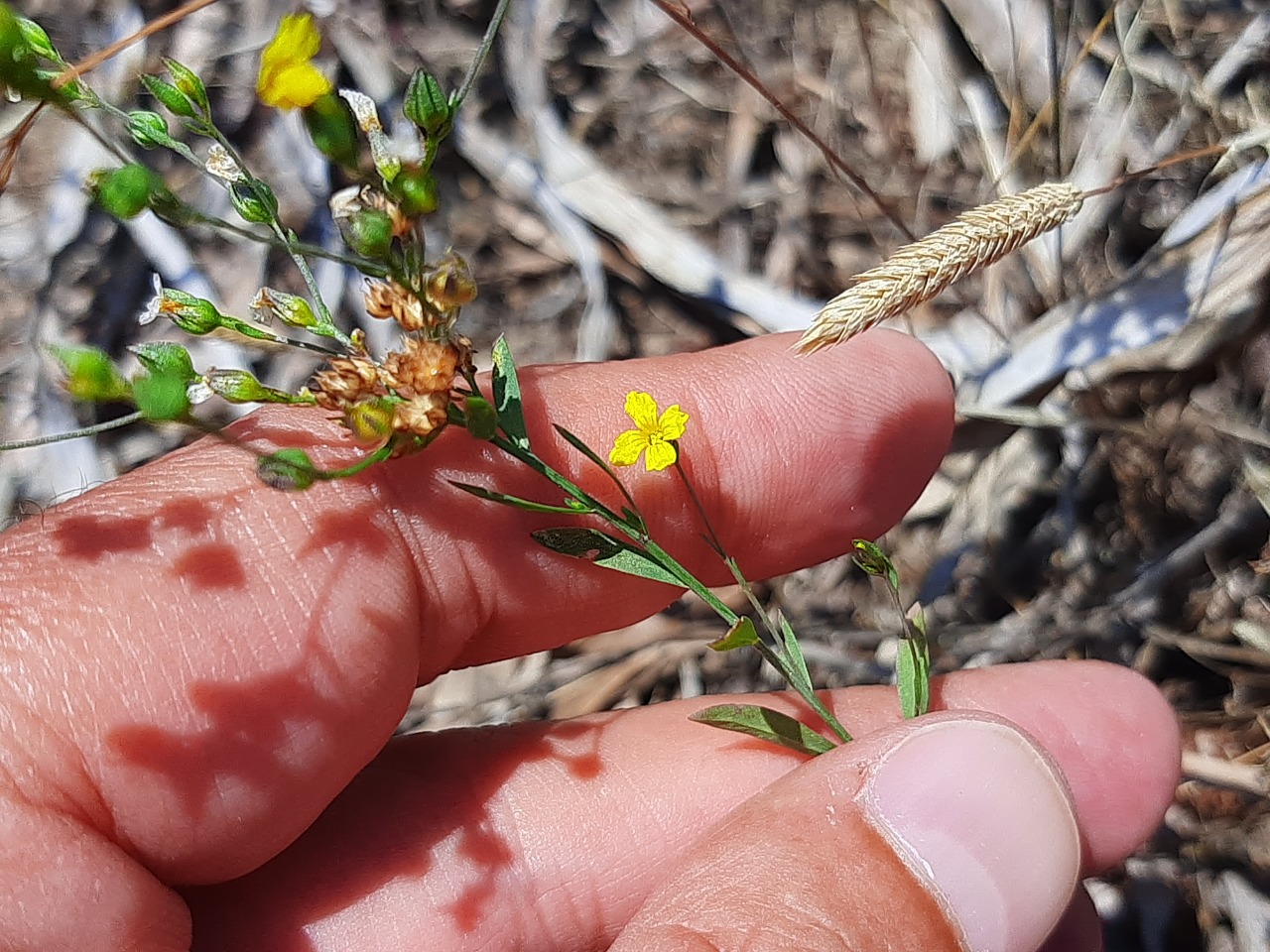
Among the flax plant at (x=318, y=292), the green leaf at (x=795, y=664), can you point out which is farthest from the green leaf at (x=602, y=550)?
the green leaf at (x=795, y=664)

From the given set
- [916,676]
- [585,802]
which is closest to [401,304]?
[916,676]

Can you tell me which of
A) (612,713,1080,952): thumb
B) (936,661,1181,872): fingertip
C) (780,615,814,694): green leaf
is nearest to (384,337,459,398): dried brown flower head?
(780,615,814,694): green leaf

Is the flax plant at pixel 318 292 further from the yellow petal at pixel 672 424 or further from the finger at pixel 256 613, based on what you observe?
the finger at pixel 256 613

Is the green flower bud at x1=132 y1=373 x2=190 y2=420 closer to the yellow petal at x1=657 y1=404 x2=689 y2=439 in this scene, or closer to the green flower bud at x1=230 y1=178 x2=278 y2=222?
the green flower bud at x1=230 y1=178 x2=278 y2=222

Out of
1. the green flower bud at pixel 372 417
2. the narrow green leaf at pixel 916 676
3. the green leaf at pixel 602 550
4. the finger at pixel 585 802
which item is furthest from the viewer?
the finger at pixel 585 802

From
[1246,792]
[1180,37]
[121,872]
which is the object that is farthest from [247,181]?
[1180,37]

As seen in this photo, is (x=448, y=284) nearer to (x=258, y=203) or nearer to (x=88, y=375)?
(x=258, y=203)

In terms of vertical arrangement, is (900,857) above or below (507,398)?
below
